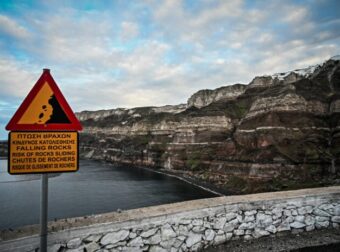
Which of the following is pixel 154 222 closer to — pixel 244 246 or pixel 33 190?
pixel 244 246

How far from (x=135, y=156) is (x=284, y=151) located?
60.8 metres

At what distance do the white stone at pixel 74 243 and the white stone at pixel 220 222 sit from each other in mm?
2512

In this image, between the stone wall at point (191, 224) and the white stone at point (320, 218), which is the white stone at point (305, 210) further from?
the white stone at point (320, 218)

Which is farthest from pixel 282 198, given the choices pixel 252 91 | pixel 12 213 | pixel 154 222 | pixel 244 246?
pixel 252 91

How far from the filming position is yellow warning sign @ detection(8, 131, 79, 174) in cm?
279

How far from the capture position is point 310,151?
1654 inches

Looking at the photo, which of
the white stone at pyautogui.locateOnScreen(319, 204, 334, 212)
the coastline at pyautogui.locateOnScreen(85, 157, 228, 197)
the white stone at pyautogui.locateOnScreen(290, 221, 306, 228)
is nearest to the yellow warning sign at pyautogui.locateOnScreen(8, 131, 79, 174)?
the white stone at pyautogui.locateOnScreen(290, 221, 306, 228)

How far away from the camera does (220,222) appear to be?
4.55m

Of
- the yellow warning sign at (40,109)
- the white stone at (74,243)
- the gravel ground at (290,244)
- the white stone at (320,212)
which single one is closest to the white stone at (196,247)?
the gravel ground at (290,244)

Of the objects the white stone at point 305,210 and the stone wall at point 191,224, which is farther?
the white stone at point 305,210

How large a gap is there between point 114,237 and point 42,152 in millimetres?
1893

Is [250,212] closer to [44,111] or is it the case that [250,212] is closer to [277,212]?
[277,212]

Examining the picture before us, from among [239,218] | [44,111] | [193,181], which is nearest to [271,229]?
[239,218]

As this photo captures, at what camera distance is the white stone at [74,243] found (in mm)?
3510
